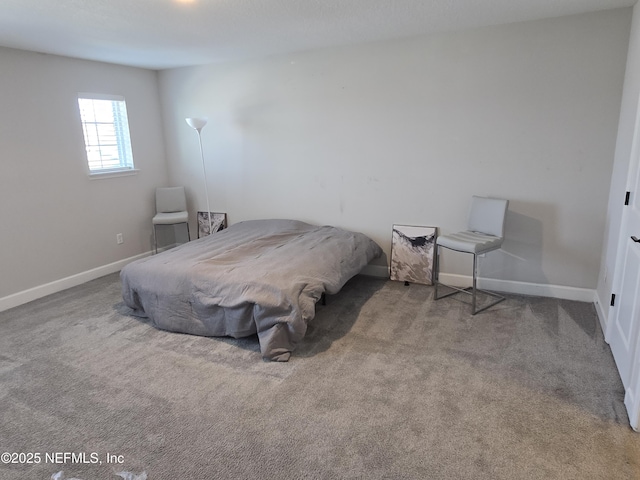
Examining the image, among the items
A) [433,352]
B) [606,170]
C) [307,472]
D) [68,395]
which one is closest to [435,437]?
[307,472]

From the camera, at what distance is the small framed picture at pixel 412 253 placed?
3.97m

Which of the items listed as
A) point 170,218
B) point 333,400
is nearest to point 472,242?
point 333,400

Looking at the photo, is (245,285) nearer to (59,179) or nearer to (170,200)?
(59,179)

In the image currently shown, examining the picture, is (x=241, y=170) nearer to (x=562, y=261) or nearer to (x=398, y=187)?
(x=398, y=187)

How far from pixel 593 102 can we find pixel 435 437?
2.85 m

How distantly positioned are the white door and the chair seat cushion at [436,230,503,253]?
2.79 ft

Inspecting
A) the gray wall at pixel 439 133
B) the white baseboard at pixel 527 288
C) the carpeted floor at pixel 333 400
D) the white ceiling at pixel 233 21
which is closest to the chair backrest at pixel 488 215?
the gray wall at pixel 439 133

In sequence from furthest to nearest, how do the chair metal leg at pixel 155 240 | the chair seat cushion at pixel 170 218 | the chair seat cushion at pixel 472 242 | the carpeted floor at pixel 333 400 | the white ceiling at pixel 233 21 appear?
the chair metal leg at pixel 155 240
the chair seat cushion at pixel 170 218
the chair seat cushion at pixel 472 242
the white ceiling at pixel 233 21
the carpeted floor at pixel 333 400

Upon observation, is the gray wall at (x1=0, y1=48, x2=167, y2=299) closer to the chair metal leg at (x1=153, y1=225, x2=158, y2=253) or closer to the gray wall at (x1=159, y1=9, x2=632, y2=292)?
the chair metal leg at (x1=153, y1=225, x2=158, y2=253)

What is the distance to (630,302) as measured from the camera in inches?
90.4

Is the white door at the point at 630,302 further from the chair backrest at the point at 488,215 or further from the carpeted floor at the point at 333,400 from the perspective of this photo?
the chair backrest at the point at 488,215

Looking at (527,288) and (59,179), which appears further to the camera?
(59,179)

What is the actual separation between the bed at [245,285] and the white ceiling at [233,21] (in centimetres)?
178

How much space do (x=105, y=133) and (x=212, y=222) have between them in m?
1.50
